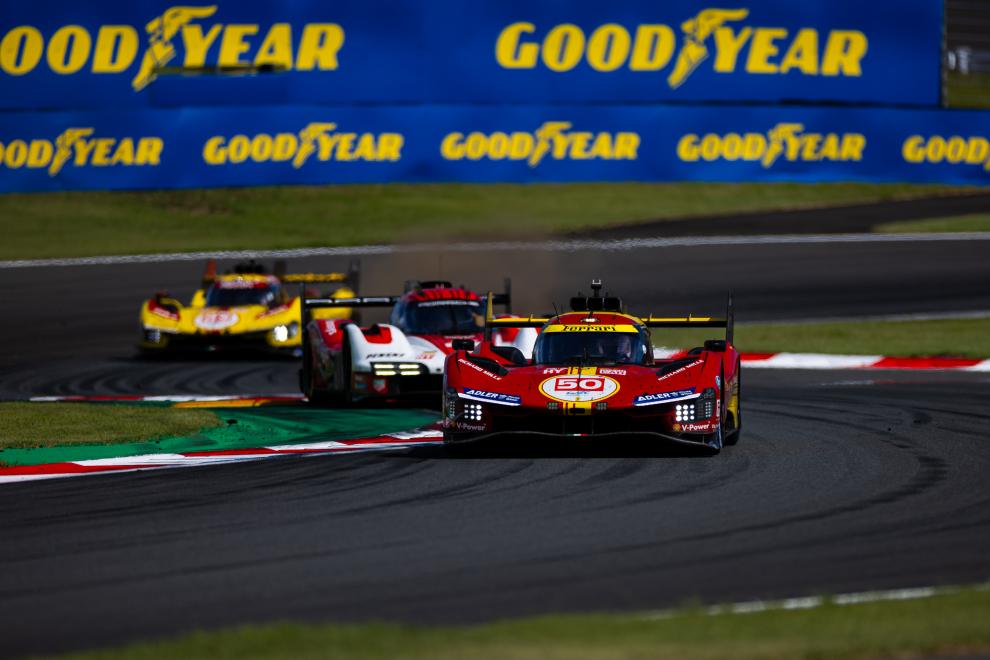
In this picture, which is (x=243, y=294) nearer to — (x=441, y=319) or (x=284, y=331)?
(x=284, y=331)

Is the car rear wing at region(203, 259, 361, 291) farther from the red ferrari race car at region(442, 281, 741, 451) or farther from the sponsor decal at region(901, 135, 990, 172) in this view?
the sponsor decal at region(901, 135, 990, 172)

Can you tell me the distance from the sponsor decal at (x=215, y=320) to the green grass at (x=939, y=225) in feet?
47.9

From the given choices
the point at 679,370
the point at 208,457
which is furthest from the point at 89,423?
the point at 679,370

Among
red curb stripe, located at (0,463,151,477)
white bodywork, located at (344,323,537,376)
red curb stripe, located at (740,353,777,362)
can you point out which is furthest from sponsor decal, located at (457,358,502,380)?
red curb stripe, located at (740,353,777,362)

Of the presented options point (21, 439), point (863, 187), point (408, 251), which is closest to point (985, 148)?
point (863, 187)

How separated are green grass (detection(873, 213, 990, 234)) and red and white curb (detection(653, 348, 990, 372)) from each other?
38.4 feet

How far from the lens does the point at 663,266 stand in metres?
30.8

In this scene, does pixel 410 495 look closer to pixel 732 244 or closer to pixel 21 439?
pixel 21 439

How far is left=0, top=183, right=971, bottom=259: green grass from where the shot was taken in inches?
1320

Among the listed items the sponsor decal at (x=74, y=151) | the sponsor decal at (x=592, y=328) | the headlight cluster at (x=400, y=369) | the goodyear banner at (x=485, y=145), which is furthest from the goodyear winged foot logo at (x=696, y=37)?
the sponsor decal at (x=592, y=328)

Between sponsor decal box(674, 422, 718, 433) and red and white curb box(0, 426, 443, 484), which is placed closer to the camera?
red and white curb box(0, 426, 443, 484)

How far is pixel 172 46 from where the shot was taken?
33250mm

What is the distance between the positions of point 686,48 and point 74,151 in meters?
11.6

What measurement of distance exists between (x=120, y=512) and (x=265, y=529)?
3.44 feet
